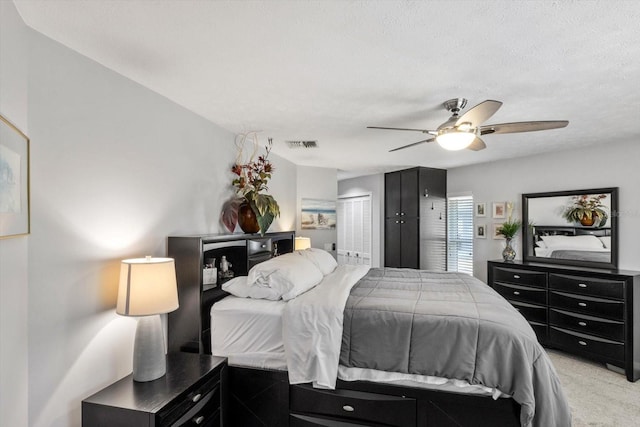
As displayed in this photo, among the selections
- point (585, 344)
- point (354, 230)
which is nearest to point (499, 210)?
point (585, 344)

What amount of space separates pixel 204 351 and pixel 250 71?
1961mm

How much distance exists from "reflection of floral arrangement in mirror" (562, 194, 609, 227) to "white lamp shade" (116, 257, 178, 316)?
4572 mm

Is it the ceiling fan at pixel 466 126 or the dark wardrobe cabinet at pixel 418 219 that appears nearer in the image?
the ceiling fan at pixel 466 126

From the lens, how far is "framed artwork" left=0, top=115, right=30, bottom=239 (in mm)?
1232

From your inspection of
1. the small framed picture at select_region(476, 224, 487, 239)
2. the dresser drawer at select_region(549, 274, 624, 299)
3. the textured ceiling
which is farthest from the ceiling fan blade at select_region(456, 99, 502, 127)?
the small framed picture at select_region(476, 224, 487, 239)

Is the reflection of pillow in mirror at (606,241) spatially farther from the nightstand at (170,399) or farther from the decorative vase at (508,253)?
the nightstand at (170,399)

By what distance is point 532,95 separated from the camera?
236cm

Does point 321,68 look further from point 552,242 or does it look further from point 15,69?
point 552,242

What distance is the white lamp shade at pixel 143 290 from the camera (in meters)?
1.77

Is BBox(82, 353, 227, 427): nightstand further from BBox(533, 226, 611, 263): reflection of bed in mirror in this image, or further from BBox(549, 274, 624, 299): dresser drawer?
BBox(533, 226, 611, 263): reflection of bed in mirror

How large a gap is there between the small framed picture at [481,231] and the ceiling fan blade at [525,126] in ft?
9.67

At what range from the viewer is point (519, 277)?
417 centimetres

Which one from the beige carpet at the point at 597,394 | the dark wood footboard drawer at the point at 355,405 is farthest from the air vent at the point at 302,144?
the beige carpet at the point at 597,394

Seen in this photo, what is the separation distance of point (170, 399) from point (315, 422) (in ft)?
3.13
